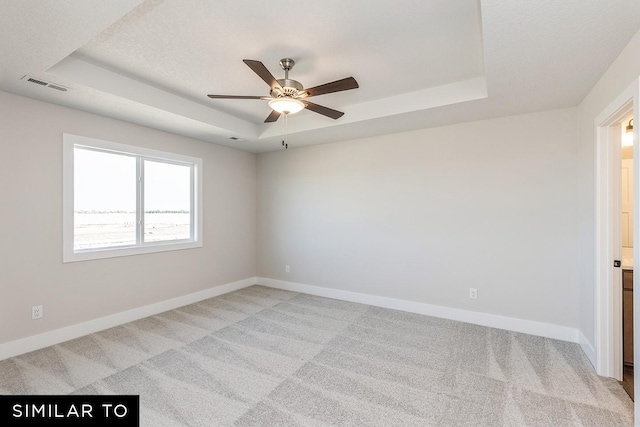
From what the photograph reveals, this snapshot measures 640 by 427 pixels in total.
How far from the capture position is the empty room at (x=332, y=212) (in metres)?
1.97

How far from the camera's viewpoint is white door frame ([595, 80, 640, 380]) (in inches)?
94.3

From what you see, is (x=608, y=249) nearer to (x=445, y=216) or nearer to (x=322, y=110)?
(x=445, y=216)

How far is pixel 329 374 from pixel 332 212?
103 inches

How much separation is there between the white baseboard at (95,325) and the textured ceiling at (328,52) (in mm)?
2338

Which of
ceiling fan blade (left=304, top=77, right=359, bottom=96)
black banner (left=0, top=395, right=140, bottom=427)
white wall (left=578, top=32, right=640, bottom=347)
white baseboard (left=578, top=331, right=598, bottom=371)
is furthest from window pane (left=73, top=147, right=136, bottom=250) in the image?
white baseboard (left=578, top=331, right=598, bottom=371)

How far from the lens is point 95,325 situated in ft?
10.9

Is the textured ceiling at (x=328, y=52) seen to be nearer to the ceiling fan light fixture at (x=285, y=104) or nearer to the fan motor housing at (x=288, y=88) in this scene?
the fan motor housing at (x=288, y=88)

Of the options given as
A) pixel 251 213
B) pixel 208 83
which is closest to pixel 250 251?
pixel 251 213

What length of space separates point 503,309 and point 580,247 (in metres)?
1.02

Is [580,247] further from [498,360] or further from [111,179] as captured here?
[111,179]

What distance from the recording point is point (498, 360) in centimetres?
270

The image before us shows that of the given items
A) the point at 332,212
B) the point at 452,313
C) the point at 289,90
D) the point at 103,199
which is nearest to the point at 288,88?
the point at 289,90

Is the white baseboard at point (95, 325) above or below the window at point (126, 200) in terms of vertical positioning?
below

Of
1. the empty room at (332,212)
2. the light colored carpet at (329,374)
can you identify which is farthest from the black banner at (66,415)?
the light colored carpet at (329,374)
